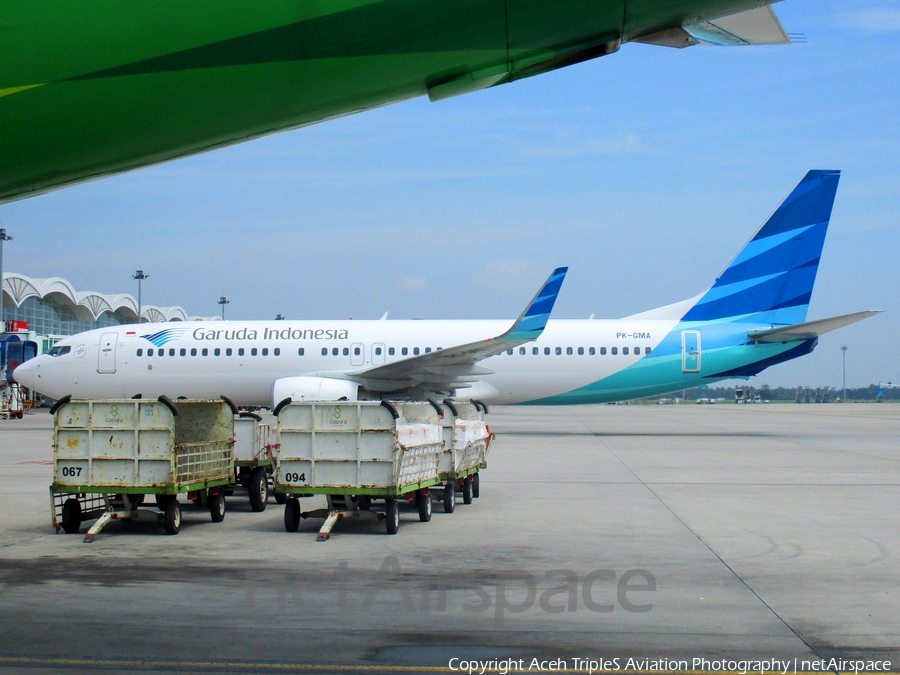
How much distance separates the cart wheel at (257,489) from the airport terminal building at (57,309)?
3974 cm

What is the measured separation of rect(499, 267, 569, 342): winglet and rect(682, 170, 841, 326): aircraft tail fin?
22.4ft

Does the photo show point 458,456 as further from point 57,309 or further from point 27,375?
point 57,309

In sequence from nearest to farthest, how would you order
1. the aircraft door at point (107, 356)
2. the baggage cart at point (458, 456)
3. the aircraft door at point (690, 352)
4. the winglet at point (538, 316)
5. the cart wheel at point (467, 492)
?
1. the baggage cart at point (458, 456)
2. the cart wheel at point (467, 492)
3. the winglet at point (538, 316)
4. the aircraft door at point (690, 352)
5. the aircraft door at point (107, 356)

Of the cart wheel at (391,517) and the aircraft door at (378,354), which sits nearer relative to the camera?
the cart wheel at (391,517)

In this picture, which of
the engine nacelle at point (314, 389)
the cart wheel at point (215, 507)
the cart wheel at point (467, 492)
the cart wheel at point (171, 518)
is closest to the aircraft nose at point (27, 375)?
the engine nacelle at point (314, 389)

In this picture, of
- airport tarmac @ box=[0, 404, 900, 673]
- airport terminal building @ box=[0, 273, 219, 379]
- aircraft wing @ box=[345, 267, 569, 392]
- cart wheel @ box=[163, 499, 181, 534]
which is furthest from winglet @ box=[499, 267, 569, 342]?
airport terminal building @ box=[0, 273, 219, 379]

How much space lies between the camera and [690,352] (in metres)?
26.1

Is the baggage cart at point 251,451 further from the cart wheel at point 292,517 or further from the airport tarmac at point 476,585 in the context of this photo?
the cart wheel at point 292,517

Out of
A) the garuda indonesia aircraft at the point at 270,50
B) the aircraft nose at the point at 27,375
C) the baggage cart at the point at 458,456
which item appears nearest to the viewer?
the garuda indonesia aircraft at the point at 270,50

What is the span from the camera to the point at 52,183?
16.9 feet

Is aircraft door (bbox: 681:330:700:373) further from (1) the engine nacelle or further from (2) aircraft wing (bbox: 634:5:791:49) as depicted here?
(2) aircraft wing (bbox: 634:5:791:49)

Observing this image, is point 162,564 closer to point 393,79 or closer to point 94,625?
point 94,625

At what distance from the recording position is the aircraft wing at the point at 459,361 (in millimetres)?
22766

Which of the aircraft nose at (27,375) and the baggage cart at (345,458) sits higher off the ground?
the aircraft nose at (27,375)
